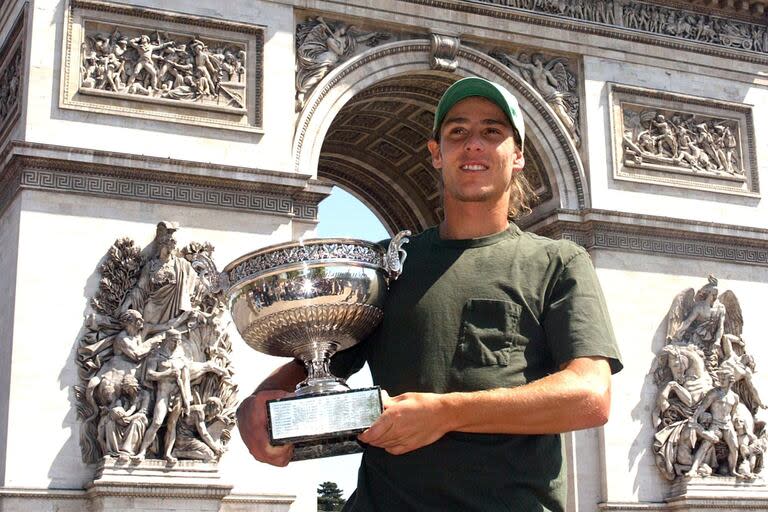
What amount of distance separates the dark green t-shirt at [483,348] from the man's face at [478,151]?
106 mm

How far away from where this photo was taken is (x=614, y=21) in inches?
630

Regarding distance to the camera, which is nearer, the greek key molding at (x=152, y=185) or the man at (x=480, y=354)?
the man at (x=480, y=354)

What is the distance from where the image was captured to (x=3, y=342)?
12250mm

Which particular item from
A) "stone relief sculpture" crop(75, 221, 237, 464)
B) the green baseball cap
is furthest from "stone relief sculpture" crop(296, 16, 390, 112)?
the green baseball cap

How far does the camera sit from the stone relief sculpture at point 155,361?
465 inches

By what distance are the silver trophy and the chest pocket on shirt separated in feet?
0.70

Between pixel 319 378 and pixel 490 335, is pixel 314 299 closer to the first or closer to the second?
pixel 319 378

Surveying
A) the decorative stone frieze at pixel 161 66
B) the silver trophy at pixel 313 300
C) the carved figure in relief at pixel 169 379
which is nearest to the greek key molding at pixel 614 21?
the decorative stone frieze at pixel 161 66

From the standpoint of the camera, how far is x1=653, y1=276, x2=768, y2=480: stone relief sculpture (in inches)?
568

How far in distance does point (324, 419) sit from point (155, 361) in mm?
9967

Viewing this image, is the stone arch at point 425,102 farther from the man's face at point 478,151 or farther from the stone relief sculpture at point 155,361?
the man's face at point 478,151

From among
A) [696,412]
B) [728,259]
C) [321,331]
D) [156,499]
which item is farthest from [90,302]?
[321,331]

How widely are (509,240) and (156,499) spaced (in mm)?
9655

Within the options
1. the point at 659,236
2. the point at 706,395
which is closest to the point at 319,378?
the point at 706,395
